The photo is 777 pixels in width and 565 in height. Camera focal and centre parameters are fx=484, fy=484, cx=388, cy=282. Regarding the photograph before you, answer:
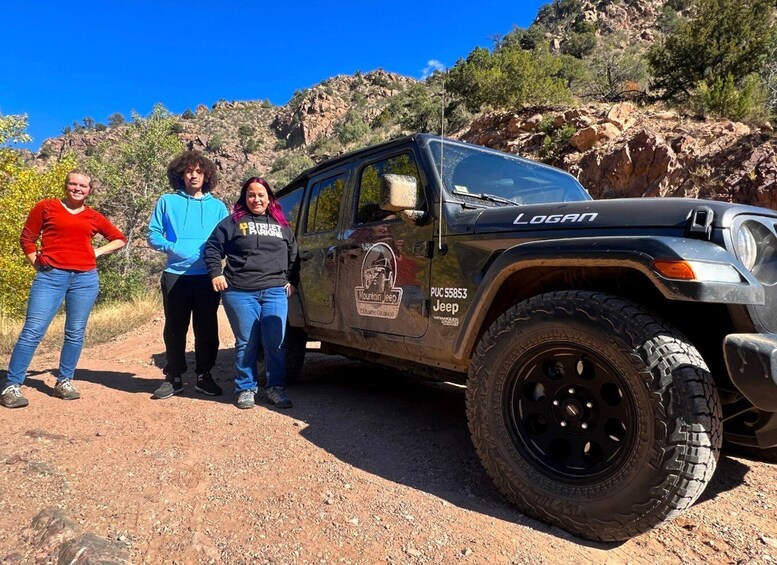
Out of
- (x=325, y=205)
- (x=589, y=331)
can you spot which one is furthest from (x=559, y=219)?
(x=325, y=205)

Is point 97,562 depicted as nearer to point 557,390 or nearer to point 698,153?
point 557,390

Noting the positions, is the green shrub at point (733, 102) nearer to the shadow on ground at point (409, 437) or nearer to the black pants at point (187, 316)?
the shadow on ground at point (409, 437)

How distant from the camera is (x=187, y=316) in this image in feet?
13.0

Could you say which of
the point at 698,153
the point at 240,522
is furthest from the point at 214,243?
the point at 698,153

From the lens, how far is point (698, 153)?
10.6 m

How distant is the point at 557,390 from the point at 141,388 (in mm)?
3630

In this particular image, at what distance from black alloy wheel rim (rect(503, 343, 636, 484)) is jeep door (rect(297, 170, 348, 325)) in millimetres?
1773

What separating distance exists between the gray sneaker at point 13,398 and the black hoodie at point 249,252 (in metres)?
1.54

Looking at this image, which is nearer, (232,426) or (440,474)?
(440,474)

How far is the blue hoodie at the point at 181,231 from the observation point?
3.84m

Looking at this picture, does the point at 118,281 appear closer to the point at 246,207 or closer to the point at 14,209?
the point at 14,209

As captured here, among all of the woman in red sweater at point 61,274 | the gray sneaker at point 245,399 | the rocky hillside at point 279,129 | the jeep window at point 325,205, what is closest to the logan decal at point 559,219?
the jeep window at point 325,205

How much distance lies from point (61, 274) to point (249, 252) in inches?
55.5

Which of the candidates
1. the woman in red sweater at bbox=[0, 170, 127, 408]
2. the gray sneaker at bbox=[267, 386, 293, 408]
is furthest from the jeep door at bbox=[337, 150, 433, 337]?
the woman in red sweater at bbox=[0, 170, 127, 408]
